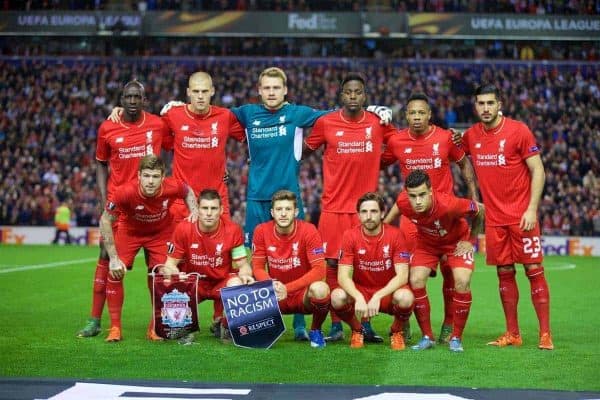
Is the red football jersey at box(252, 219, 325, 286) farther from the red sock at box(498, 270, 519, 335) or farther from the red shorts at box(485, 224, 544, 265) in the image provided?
the red sock at box(498, 270, 519, 335)

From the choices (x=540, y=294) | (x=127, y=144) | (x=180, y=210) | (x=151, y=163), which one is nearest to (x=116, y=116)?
(x=127, y=144)

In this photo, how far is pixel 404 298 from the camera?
24.8 ft

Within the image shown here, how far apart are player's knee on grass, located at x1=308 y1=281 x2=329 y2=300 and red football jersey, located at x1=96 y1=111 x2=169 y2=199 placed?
2.07 meters

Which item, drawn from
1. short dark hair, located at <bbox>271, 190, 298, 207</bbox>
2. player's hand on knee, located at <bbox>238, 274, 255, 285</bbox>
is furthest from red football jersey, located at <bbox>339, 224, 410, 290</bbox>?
player's hand on knee, located at <bbox>238, 274, 255, 285</bbox>

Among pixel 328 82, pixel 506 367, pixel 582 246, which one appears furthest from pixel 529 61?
pixel 506 367

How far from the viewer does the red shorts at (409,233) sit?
8.09m

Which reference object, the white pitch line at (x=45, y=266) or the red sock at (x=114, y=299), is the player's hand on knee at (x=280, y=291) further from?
the white pitch line at (x=45, y=266)

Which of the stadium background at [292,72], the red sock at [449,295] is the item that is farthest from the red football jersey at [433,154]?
the stadium background at [292,72]

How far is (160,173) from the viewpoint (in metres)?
7.90

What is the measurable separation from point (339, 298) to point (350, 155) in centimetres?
143

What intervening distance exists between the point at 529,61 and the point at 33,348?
3014 centimetres

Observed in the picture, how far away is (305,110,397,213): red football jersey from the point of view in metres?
8.40

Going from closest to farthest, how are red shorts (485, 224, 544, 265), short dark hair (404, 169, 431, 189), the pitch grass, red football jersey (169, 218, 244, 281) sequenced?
the pitch grass < short dark hair (404, 169, 431, 189) < red shorts (485, 224, 544, 265) < red football jersey (169, 218, 244, 281)

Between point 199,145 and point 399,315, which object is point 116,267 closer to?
point 199,145
